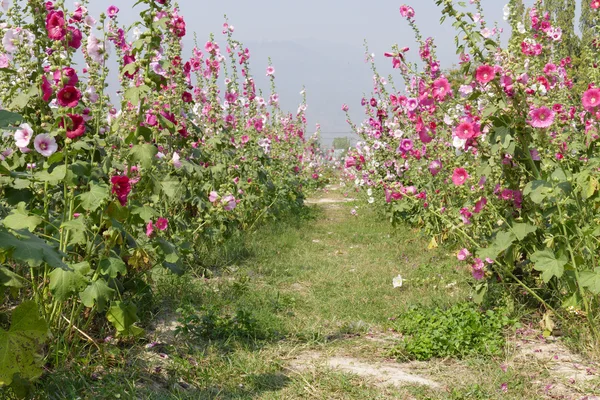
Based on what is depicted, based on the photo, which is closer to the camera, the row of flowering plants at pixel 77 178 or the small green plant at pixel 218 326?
the row of flowering plants at pixel 77 178

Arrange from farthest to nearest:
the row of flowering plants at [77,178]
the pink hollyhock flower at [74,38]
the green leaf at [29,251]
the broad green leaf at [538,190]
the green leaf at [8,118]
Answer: the broad green leaf at [538,190], the pink hollyhock flower at [74,38], the row of flowering plants at [77,178], the green leaf at [8,118], the green leaf at [29,251]

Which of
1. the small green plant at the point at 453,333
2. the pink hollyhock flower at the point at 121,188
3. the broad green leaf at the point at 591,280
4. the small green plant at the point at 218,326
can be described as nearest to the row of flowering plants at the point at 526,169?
the broad green leaf at the point at 591,280

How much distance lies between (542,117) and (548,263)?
30.3 inches

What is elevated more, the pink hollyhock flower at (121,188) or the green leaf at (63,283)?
the pink hollyhock flower at (121,188)

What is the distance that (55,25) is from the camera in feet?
9.15

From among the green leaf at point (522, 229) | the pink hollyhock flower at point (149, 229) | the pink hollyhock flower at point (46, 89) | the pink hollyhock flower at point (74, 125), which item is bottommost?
the green leaf at point (522, 229)

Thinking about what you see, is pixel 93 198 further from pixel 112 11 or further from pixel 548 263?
pixel 548 263

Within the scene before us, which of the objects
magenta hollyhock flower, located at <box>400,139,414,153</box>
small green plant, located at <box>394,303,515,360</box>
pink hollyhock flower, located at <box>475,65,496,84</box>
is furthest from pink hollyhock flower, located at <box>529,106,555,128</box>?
magenta hollyhock flower, located at <box>400,139,414,153</box>

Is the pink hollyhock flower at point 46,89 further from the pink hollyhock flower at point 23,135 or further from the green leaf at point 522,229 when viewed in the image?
the green leaf at point 522,229

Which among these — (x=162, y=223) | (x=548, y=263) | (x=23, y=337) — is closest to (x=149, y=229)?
(x=162, y=223)

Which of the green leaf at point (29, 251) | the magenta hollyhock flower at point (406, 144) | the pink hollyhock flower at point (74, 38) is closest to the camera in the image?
the green leaf at point (29, 251)

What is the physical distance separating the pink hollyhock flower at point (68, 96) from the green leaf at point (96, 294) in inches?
31.1

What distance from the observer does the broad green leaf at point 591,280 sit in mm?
2812

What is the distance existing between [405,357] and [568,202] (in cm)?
126
